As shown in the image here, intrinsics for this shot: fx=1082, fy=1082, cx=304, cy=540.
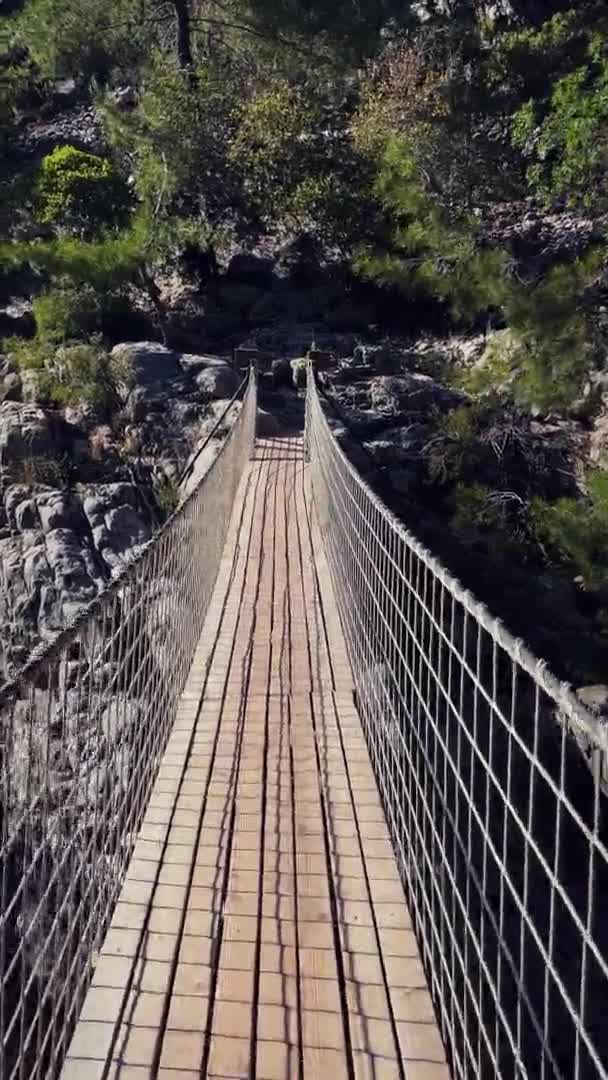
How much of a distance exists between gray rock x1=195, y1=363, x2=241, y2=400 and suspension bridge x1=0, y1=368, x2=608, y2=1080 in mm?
7676

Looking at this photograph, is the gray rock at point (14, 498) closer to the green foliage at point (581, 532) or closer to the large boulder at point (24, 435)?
the large boulder at point (24, 435)

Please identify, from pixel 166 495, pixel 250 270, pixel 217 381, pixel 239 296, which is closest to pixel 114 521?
pixel 166 495

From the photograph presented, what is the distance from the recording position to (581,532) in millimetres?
11023

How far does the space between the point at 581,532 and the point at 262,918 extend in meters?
8.82

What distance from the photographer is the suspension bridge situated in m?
2.06

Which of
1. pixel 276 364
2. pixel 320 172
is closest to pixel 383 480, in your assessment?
pixel 276 364

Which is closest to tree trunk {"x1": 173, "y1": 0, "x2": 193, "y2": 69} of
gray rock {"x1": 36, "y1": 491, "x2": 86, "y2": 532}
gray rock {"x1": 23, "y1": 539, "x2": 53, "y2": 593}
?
gray rock {"x1": 36, "y1": 491, "x2": 86, "y2": 532}

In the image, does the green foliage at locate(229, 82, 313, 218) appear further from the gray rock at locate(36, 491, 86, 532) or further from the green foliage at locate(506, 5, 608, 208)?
the gray rock at locate(36, 491, 86, 532)

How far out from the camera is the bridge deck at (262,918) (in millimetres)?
2273

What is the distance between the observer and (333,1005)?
7.98 ft

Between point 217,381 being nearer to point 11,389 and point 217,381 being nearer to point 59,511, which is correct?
point 11,389

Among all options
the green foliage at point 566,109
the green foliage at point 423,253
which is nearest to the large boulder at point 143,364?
the green foliage at point 423,253

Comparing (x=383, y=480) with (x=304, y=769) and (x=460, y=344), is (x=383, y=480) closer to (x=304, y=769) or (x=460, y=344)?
(x=460, y=344)

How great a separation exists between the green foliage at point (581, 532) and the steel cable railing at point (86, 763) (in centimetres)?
522
